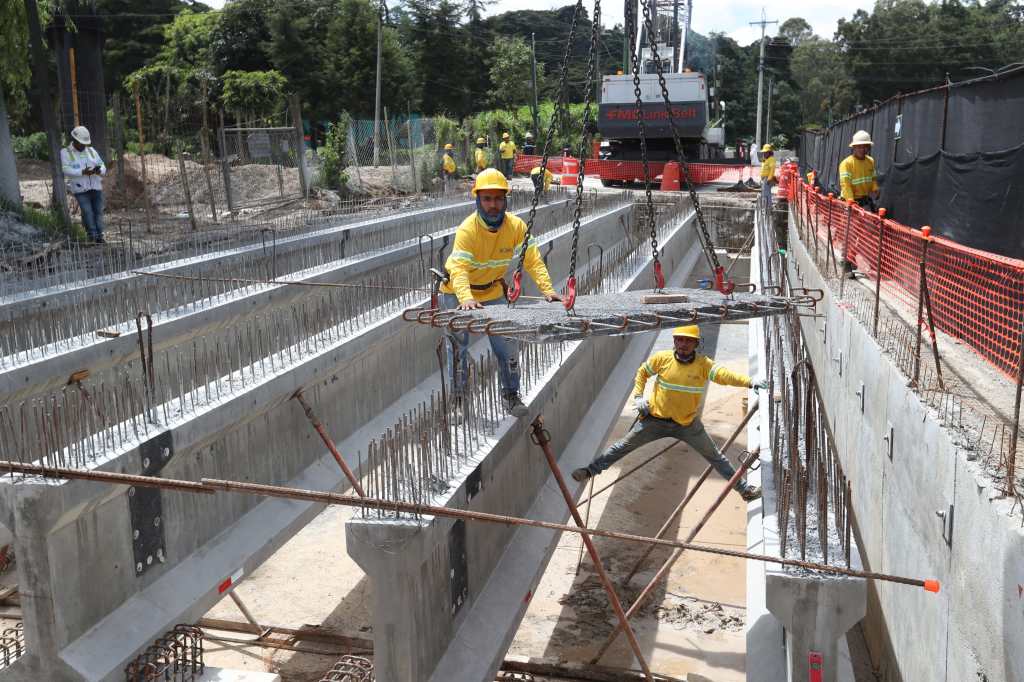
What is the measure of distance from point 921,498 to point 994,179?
5504 mm

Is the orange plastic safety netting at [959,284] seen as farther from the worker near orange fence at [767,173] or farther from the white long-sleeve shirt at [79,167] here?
the worker near orange fence at [767,173]

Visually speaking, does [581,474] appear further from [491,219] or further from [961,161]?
[961,161]

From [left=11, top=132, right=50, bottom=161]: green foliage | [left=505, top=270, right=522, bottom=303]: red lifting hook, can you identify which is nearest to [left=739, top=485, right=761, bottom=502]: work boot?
[left=505, top=270, right=522, bottom=303]: red lifting hook

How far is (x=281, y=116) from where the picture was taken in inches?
1753

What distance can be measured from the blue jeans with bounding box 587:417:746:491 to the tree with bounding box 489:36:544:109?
189 feet

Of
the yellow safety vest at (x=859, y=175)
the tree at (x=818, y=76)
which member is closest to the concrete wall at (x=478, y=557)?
the yellow safety vest at (x=859, y=175)

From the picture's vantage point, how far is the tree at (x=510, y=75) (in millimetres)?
65125

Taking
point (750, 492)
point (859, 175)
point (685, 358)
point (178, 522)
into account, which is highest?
point (859, 175)

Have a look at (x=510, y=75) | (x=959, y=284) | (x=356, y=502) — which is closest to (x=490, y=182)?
(x=356, y=502)

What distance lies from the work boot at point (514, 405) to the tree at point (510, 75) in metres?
58.5

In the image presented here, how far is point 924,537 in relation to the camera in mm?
6473

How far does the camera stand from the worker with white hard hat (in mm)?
15008

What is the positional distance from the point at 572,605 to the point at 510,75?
59428mm

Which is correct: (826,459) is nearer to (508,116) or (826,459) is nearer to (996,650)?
(996,650)
